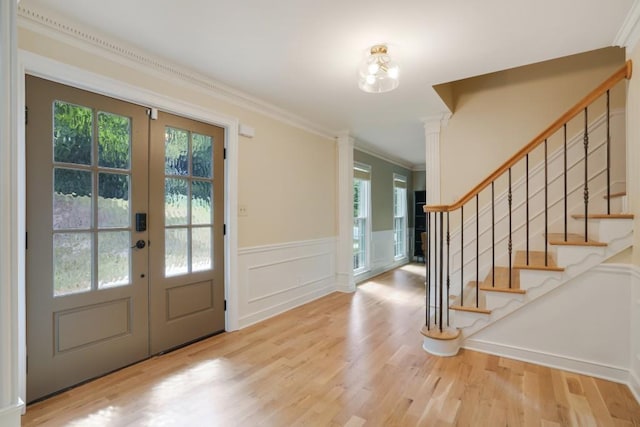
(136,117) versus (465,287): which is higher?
(136,117)

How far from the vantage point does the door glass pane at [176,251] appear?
2.81m

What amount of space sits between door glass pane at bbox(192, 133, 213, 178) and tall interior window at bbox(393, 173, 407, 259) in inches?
196

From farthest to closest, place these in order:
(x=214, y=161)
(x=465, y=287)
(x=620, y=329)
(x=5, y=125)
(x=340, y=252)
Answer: (x=340, y=252), (x=465, y=287), (x=214, y=161), (x=620, y=329), (x=5, y=125)

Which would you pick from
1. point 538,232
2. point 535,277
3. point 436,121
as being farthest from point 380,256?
point 535,277

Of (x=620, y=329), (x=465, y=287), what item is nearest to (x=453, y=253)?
(x=465, y=287)

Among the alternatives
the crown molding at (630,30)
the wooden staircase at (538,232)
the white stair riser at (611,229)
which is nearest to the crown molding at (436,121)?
the wooden staircase at (538,232)

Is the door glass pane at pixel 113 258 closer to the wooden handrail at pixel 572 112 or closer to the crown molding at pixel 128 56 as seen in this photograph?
the crown molding at pixel 128 56

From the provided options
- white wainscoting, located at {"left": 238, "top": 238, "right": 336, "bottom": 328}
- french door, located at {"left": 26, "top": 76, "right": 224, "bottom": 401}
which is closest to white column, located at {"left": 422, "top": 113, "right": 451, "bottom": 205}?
white wainscoting, located at {"left": 238, "top": 238, "right": 336, "bottom": 328}

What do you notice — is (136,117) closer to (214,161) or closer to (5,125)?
(214,161)

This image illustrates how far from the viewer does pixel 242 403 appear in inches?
81.2

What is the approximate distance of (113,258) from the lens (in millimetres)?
2447

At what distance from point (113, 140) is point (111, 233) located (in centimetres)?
70

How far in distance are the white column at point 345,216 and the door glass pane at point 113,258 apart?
3139mm

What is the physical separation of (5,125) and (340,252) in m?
4.27
